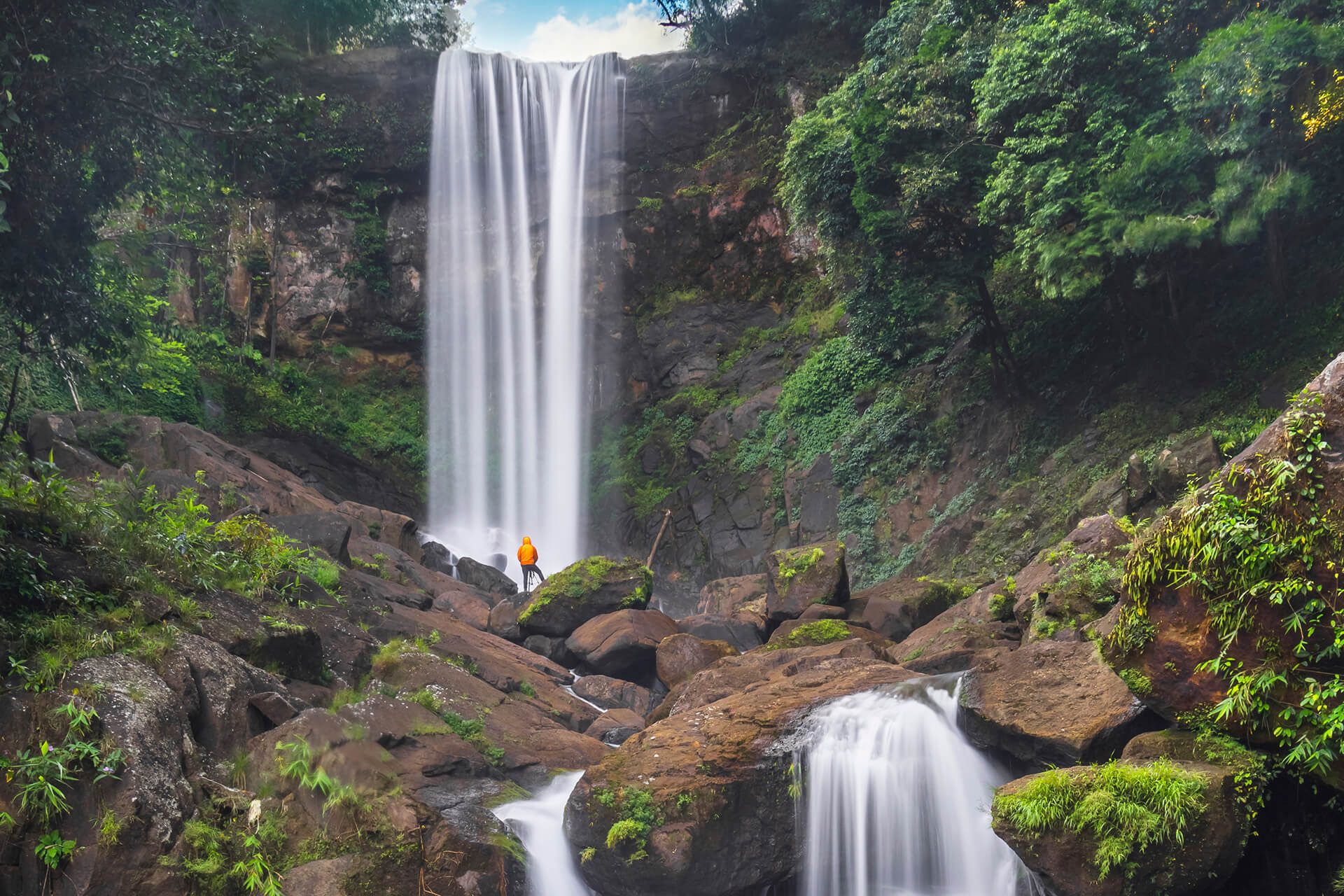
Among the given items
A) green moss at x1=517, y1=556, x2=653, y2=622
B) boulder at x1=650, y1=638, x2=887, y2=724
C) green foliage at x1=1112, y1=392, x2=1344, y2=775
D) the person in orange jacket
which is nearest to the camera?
green foliage at x1=1112, y1=392, x2=1344, y2=775

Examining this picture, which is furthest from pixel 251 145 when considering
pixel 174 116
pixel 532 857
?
pixel 532 857

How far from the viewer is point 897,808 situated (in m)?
7.68

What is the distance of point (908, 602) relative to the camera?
13742mm

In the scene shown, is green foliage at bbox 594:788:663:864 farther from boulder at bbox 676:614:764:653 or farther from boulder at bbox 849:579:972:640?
boulder at bbox 676:614:764:653

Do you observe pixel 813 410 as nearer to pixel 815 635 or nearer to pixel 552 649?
pixel 552 649

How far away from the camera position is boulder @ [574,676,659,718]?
13211 mm

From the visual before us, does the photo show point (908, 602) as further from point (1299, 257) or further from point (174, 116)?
point (174, 116)

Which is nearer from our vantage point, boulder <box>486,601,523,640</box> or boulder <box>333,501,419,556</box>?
boulder <box>486,601,523,640</box>

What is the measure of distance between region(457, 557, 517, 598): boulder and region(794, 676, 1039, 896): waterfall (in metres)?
13.2

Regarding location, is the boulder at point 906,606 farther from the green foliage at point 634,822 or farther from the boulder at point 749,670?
the green foliage at point 634,822

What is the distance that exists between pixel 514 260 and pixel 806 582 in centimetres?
2061

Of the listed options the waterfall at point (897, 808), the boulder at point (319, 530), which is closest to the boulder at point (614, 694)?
the boulder at point (319, 530)

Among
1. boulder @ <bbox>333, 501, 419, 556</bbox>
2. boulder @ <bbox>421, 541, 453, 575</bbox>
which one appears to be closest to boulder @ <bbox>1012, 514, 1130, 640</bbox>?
boulder @ <bbox>333, 501, 419, 556</bbox>

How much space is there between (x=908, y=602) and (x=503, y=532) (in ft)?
58.2
